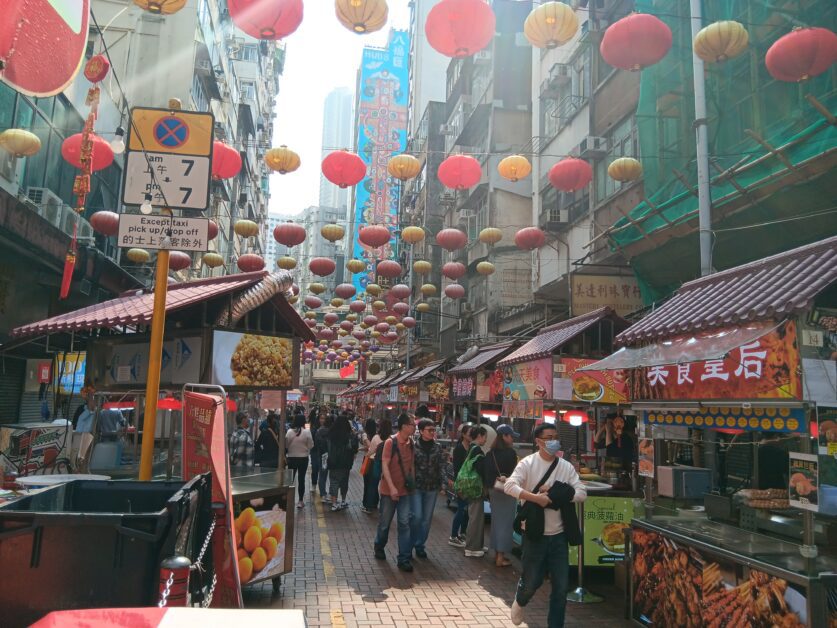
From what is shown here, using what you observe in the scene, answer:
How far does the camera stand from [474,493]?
360 inches

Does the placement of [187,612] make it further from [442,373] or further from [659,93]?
[442,373]

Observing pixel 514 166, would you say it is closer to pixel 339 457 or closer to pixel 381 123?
pixel 339 457

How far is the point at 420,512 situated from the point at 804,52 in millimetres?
7589

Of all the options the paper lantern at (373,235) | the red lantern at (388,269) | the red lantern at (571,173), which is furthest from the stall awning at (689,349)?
the red lantern at (388,269)

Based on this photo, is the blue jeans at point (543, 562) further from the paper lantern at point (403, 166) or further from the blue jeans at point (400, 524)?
the paper lantern at point (403, 166)

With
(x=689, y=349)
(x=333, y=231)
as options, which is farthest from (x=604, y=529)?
(x=333, y=231)

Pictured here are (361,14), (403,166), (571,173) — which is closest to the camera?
(361,14)

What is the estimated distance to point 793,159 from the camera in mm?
9953

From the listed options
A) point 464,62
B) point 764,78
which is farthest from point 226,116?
point 764,78

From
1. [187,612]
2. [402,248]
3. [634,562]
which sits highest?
[402,248]

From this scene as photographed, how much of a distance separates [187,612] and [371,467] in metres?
10.5

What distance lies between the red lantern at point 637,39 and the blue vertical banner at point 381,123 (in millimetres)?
47227

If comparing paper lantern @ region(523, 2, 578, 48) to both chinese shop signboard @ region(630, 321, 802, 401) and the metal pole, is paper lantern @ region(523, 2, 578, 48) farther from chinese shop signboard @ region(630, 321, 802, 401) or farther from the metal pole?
chinese shop signboard @ region(630, 321, 802, 401)

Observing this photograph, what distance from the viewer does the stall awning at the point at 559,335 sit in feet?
36.1
